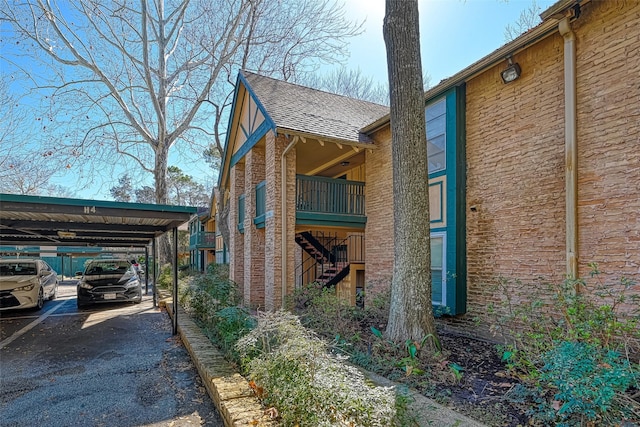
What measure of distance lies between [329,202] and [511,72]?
5702mm

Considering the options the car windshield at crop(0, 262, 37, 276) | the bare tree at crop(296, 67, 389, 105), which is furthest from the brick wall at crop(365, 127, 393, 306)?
the bare tree at crop(296, 67, 389, 105)

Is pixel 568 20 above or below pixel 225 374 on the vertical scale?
above

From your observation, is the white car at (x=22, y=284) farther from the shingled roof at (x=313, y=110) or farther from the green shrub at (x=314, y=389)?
the green shrub at (x=314, y=389)

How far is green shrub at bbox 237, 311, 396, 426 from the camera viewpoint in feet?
8.73

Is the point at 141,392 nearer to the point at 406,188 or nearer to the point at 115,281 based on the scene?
the point at 406,188

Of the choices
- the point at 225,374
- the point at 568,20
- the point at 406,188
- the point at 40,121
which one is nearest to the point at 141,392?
the point at 225,374

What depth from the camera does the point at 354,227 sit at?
1059 centimetres

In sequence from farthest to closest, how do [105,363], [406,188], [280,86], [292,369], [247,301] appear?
[280,86] → [247,301] → [105,363] → [406,188] → [292,369]

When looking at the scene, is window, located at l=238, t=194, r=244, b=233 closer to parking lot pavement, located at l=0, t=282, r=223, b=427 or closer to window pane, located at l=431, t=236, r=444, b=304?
parking lot pavement, located at l=0, t=282, r=223, b=427

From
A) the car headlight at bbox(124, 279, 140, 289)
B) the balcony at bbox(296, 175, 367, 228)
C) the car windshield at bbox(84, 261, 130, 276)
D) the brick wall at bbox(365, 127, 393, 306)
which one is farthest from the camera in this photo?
the car windshield at bbox(84, 261, 130, 276)

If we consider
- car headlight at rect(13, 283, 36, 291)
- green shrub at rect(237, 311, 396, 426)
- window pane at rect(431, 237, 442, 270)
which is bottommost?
car headlight at rect(13, 283, 36, 291)

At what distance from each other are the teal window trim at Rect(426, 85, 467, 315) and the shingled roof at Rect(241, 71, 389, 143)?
2.91 m

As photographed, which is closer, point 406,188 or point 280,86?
point 406,188

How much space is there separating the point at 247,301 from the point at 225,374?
7.11 m
